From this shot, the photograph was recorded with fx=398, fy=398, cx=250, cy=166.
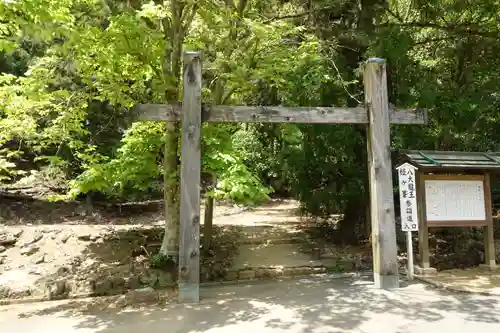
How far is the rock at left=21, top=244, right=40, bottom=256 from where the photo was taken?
9.35 meters

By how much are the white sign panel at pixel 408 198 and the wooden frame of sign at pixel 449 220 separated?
43 cm

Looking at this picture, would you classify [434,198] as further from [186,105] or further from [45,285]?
[45,285]

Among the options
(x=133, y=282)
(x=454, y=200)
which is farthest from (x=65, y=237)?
(x=454, y=200)

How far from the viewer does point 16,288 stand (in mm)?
7871

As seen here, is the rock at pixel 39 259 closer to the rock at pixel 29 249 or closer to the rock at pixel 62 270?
the rock at pixel 29 249

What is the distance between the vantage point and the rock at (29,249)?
9351 millimetres

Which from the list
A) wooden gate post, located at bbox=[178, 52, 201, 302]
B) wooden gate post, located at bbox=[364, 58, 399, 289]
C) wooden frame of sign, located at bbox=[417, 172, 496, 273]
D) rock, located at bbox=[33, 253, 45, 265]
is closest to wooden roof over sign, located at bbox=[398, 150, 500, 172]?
wooden frame of sign, located at bbox=[417, 172, 496, 273]

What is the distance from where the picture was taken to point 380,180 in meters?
6.77

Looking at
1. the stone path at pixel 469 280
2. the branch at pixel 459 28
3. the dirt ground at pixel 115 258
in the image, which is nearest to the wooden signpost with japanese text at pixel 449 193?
the stone path at pixel 469 280

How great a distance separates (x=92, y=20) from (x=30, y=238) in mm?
5579

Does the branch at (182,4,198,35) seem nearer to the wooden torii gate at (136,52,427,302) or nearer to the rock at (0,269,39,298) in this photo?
the wooden torii gate at (136,52,427,302)

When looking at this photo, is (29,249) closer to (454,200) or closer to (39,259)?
(39,259)

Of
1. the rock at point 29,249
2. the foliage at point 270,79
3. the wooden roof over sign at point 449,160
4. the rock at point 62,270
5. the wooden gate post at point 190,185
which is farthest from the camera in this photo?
the rock at point 29,249

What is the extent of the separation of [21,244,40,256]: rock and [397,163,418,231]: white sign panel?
8224 mm
